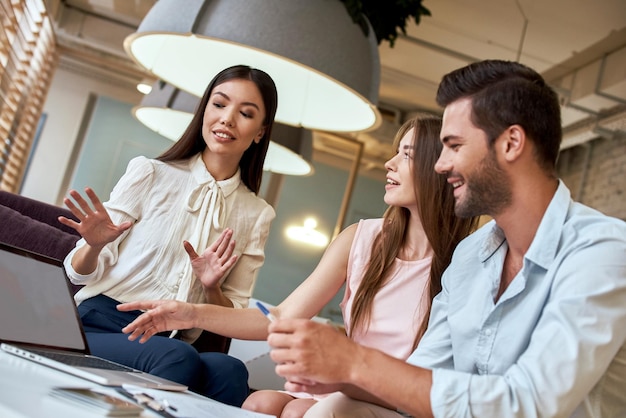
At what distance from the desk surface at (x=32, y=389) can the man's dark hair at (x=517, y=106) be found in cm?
81

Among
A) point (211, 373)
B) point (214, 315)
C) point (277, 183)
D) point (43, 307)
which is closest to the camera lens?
point (43, 307)

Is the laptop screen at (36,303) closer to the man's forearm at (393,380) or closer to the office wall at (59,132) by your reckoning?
the man's forearm at (393,380)

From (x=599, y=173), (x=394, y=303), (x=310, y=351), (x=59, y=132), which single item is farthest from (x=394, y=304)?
(x=59, y=132)

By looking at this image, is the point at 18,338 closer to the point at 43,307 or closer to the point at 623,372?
the point at 43,307

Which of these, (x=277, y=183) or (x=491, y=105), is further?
(x=277, y=183)

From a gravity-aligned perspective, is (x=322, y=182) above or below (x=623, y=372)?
above

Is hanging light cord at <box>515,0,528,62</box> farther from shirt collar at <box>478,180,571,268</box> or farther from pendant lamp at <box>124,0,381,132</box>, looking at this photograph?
shirt collar at <box>478,180,571,268</box>

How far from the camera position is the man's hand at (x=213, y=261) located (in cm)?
192

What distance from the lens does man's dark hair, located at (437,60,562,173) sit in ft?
4.42

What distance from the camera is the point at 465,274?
4.85 feet

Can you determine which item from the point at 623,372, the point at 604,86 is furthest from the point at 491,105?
the point at 604,86

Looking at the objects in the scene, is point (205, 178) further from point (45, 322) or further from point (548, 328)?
point (548, 328)

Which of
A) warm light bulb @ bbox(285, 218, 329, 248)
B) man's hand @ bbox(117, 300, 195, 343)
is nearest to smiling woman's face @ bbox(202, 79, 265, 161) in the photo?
man's hand @ bbox(117, 300, 195, 343)

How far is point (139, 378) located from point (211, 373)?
0.66 metres
